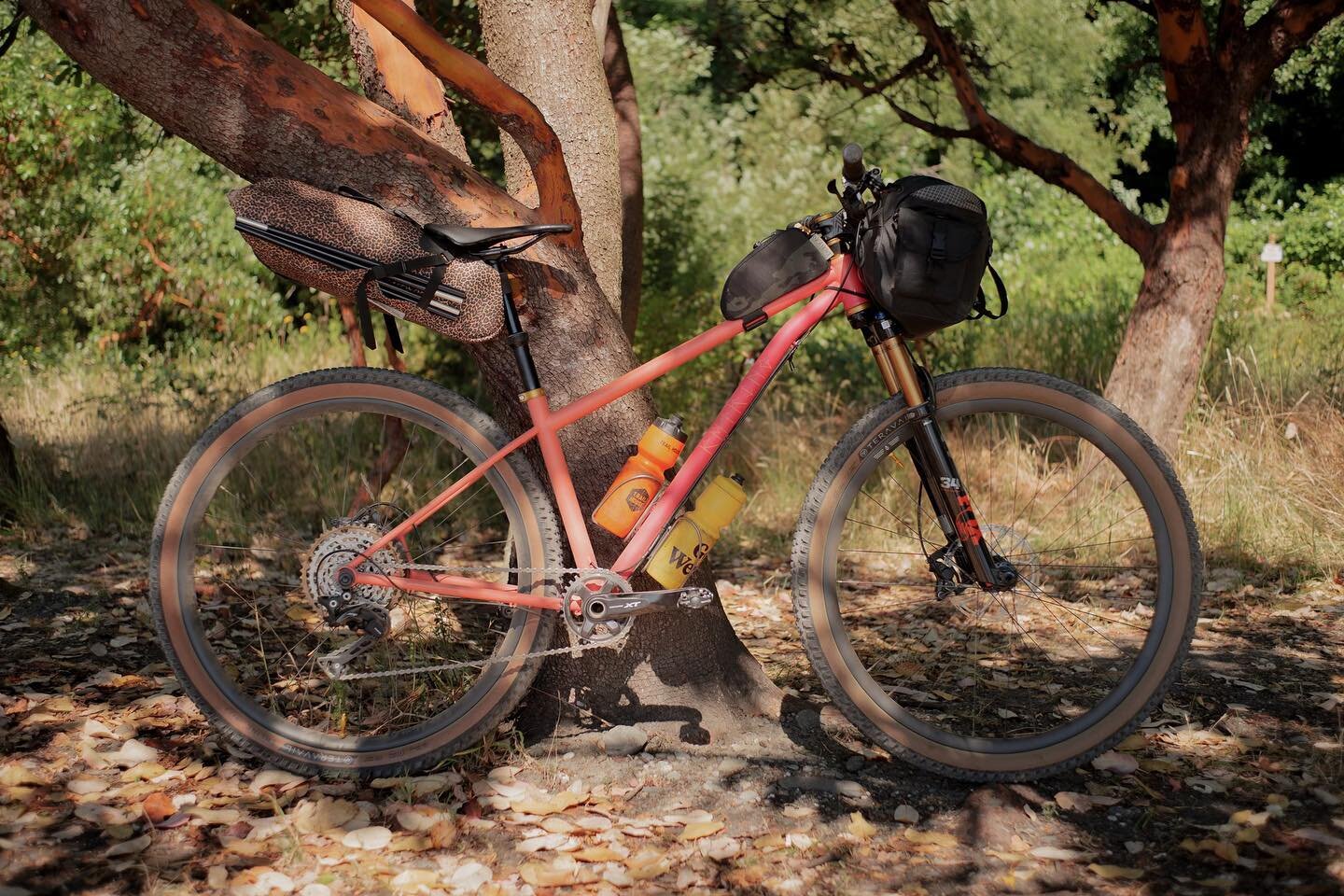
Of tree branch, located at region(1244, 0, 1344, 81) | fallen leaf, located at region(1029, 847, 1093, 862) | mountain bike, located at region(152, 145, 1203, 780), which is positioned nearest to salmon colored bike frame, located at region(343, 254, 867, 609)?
mountain bike, located at region(152, 145, 1203, 780)

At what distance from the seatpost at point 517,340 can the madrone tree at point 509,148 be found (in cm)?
14

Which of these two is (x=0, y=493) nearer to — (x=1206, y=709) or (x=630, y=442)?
(x=630, y=442)

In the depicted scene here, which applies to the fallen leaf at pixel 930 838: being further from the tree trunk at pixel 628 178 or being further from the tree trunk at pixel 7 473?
the tree trunk at pixel 7 473

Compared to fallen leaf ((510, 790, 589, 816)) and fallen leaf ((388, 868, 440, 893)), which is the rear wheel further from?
fallen leaf ((388, 868, 440, 893))

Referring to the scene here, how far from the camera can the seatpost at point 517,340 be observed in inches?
116

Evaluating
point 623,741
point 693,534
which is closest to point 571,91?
point 693,534

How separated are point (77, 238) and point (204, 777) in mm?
7977

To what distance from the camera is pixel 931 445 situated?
2.96 meters

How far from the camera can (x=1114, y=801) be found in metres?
2.88

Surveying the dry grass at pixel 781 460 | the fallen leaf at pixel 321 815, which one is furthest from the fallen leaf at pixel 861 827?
the dry grass at pixel 781 460

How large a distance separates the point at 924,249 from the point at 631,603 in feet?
3.40

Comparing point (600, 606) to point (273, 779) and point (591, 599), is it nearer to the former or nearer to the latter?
point (591, 599)

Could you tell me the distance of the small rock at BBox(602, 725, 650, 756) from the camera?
312 centimetres

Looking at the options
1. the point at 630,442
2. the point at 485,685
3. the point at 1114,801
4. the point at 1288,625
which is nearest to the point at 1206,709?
the point at 1114,801
